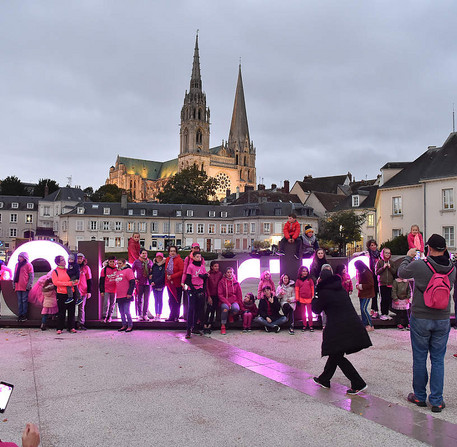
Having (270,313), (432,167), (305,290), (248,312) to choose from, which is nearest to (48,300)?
(248,312)

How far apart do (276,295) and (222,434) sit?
6.71m

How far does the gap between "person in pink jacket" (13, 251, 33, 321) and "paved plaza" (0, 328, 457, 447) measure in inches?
68.3

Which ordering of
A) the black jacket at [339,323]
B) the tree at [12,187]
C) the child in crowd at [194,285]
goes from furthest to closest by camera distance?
the tree at [12,187], the child in crowd at [194,285], the black jacket at [339,323]

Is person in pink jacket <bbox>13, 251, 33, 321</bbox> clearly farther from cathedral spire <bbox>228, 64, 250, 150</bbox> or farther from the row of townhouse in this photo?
cathedral spire <bbox>228, 64, 250, 150</bbox>

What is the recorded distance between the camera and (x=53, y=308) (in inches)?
458

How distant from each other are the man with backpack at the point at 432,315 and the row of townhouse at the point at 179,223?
2680 inches

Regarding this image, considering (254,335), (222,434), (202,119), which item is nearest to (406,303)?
(254,335)

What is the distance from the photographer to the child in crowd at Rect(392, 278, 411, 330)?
11.8m

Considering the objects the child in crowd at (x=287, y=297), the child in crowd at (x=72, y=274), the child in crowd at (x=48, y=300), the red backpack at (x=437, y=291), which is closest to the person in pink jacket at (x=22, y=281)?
the child in crowd at (x=48, y=300)

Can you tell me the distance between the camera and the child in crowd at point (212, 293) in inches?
460

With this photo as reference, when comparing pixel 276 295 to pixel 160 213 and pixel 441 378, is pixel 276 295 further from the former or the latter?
pixel 160 213

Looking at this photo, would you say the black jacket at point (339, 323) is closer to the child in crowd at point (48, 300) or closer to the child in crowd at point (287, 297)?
the child in crowd at point (287, 297)

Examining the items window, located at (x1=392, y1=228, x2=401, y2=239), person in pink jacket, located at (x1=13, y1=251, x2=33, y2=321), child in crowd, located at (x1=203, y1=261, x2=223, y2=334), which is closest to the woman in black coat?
child in crowd, located at (x1=203, y1=261, x2=223, y2=334)

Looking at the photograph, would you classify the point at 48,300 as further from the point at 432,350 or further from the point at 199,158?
the point at 199,158
